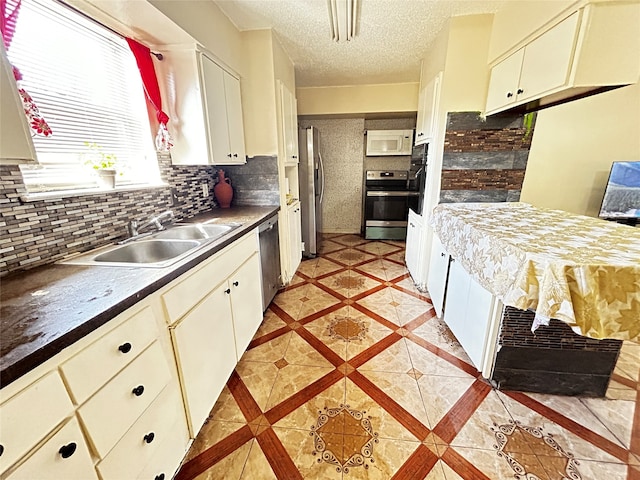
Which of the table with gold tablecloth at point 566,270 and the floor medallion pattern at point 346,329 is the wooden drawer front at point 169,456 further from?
the table with gold tablecloth at point 566,270

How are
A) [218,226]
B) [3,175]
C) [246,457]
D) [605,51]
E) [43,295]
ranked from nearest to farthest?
[43,295], [3,175], [246,457], [605,51], [218,226]

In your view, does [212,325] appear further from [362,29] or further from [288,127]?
[362,29]

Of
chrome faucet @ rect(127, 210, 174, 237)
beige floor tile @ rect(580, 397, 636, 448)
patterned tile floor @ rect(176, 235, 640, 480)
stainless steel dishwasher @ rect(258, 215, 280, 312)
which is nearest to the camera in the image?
patterned tile floor @ rect(176, 235, 640, 480)

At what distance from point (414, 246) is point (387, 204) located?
1469 mm

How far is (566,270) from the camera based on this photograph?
1.05 m

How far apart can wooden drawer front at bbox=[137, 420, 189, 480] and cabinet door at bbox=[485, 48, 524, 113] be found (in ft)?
9.19

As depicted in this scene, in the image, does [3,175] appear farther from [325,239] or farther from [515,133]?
[325,239]

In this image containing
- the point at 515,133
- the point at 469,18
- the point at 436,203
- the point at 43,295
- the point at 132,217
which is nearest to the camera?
the point at 43,295

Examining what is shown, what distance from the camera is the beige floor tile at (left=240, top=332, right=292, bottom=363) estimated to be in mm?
1837

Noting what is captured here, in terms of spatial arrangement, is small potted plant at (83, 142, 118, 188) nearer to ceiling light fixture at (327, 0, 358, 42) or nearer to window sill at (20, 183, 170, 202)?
window sill at (20, 183, 170, 202)

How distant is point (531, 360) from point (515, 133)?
185cm

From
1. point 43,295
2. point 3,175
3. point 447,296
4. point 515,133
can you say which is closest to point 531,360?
point 447,296

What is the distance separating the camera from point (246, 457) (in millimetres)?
1216

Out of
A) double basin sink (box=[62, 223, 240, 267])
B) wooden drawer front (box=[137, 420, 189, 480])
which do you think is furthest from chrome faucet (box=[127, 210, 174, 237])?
wooden drawer front (box=[137, 420, 189, 480])
